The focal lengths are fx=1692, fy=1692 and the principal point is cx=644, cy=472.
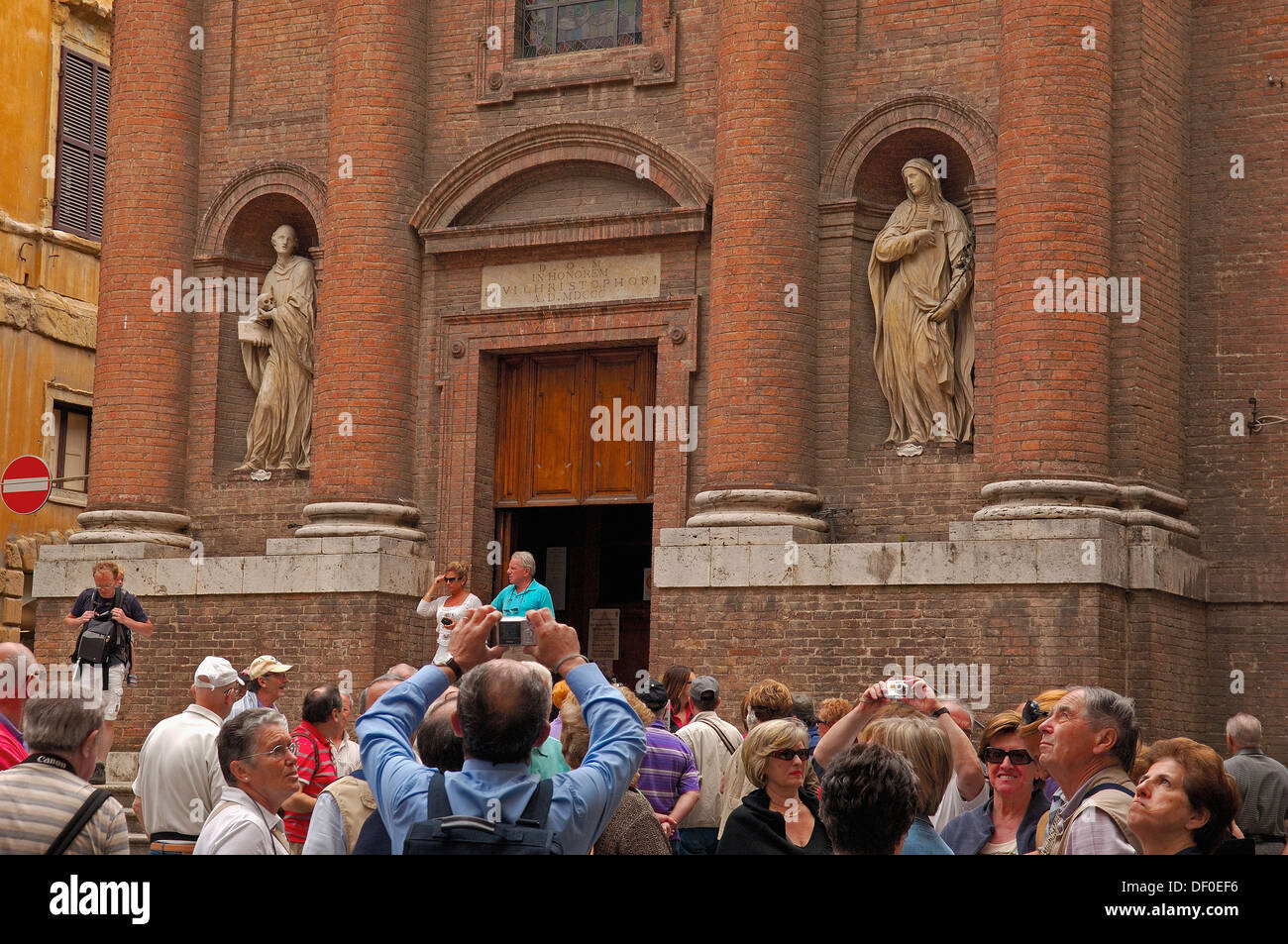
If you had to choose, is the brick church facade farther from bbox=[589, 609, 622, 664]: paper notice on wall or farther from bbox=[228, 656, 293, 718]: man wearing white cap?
bbox=[228, 656, 293, 718]: man wearing white cap

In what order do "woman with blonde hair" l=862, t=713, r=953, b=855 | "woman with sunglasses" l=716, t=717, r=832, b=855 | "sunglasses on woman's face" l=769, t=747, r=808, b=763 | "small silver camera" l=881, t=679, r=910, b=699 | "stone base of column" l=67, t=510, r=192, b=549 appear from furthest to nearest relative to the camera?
"stone base of column" l=67, t=510, r=192, b=549 < "small silver camera" l=881, t=679, r=910, b=699 < "sunglasses on woman's face" l=769, t=747, r=808, b=763 < "woman with sunglasses" l=716, t=717, r=832, b=855 < "woman with blonde hair" l=862, t=713, r=953, b=855

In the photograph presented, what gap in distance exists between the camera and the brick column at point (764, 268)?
16188mm

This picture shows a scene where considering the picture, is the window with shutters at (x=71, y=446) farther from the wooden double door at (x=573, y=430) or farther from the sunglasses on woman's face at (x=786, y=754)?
the sunglasses on woman's face at (x=786, y=754)

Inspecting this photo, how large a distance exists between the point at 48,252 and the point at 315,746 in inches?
751

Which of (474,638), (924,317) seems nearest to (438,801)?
(474,638)

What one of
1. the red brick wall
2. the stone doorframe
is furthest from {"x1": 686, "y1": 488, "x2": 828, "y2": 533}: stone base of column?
the stone doorframe

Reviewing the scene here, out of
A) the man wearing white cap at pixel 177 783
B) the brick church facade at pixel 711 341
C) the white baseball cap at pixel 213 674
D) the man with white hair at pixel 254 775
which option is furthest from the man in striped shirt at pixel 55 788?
the brick church facade at pixel 711 341

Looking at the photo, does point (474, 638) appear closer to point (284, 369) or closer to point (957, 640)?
point (957, 640)

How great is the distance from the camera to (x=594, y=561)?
1981cm

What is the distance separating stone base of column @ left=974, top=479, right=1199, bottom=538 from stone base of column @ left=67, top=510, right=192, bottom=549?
9.16 m

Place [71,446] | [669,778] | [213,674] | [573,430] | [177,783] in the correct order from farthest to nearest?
[71,446]
[573,430]
[669,778]
[213,674]
[177,783]

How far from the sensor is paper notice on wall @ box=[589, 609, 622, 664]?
1916 centimetres

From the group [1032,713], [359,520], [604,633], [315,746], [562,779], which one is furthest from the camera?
[604,633]
